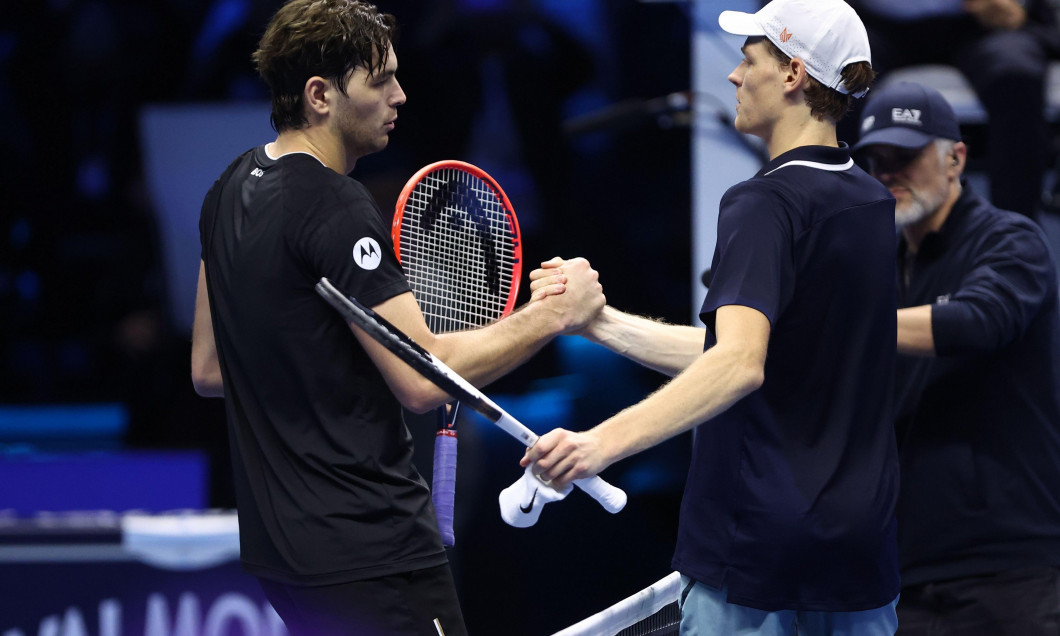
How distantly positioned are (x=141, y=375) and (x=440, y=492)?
3.76m

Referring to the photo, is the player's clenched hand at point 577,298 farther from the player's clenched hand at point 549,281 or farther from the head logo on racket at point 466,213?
the head logo on racket at point 466,213

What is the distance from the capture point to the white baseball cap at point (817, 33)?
2.38 metres

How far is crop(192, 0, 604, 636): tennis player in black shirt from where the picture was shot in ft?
7.16

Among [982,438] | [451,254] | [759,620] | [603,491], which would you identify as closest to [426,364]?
[603,491]

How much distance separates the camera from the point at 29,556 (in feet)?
11.0

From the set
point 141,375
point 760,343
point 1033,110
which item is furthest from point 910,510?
point 141,375

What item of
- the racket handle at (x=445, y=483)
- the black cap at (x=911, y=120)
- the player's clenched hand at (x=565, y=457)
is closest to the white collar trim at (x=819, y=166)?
the player's clenched hand at (x=565, y=457)

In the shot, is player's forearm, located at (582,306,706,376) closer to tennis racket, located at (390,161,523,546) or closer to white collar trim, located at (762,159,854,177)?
tennis racket, located at (390,161,523,546)

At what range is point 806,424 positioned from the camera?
230 cm

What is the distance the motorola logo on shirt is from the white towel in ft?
1.55

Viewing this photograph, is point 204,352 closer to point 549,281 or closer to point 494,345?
point 494,345

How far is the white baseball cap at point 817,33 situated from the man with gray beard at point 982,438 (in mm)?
898

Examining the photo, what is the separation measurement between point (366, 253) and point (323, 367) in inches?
8.7

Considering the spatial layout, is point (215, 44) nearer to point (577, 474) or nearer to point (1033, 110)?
point (1033, 110)
